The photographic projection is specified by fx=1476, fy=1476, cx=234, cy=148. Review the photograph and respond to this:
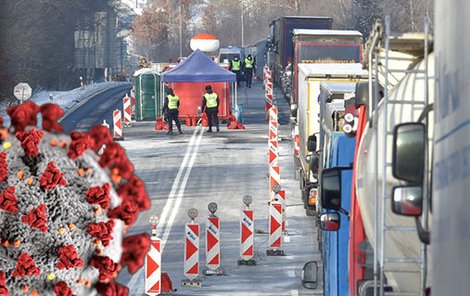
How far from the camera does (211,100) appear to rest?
142ft

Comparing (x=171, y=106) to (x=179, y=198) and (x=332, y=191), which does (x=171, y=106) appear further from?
(x=332, y=191)

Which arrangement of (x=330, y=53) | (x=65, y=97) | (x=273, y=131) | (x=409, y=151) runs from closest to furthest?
(x=409, y=151) < (x=273, y=131) < (x=330, y=53) < (x=65, y=97)

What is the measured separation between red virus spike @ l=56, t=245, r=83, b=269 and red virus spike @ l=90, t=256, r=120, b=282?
0.30ft

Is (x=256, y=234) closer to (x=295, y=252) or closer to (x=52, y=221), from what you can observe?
(x=295, y=252)

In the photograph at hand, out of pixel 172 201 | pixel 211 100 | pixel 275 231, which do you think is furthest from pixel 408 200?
pixel 211 100

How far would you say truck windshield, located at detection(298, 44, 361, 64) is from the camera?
44062mm

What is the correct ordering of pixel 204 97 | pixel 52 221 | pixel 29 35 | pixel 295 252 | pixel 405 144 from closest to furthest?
pixel 52 221 < pixel 405 144 < pixel 295 252 < pixel 204 97 < pixel 29 35

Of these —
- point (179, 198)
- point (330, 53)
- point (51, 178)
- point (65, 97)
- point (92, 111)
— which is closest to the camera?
point (51, 178)

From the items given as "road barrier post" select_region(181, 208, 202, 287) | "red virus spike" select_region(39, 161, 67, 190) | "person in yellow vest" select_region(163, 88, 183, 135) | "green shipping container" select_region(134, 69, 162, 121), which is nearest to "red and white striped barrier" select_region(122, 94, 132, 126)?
"green shipping container" select_region(134, 69, 162, 121)

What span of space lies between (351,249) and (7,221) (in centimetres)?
593

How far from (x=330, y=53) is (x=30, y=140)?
3901 centimetres

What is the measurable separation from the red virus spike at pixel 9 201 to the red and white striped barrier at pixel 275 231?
638 inches

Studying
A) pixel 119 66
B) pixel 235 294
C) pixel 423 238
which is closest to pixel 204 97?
pixel 235 294

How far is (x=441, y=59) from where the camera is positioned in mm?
6684
